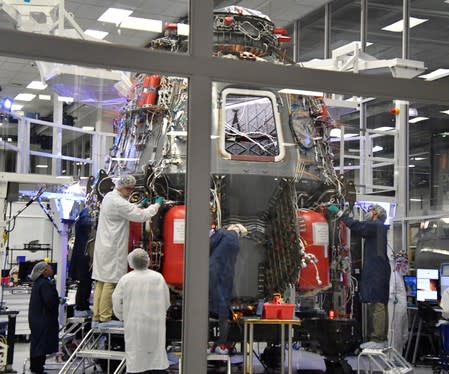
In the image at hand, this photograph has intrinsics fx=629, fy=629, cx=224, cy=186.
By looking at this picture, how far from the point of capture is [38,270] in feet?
13.1

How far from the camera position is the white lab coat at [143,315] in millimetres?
4367

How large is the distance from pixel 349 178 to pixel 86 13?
2510 millimetres

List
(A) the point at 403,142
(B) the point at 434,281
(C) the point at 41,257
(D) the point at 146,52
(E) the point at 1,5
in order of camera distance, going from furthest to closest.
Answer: (B) the point at 434,281, (A) the point at 403,142, (C) the point at 41,257, (E) the point at 1,5, (D) the point at 146,52

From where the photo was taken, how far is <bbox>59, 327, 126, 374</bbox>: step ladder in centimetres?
428

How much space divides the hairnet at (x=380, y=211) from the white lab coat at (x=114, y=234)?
5.69 feet

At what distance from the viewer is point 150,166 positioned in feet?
16.9

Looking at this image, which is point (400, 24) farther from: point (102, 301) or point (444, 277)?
point (102, 301)

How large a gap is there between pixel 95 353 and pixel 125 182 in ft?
4.30

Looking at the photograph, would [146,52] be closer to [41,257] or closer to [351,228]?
[41,257]

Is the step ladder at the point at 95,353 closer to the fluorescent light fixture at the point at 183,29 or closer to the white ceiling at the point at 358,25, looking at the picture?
the white ceiling at the point at 358,25

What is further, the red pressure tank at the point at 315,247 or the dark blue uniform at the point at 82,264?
the red pressure tank at the point at 315,247

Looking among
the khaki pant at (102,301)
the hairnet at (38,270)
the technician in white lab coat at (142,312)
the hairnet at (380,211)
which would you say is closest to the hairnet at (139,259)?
the technician in white lab coat at (142,312)

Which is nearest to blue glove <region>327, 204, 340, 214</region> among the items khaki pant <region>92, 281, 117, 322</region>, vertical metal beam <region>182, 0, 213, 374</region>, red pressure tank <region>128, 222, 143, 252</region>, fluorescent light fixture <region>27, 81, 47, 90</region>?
red pressure tank <region>128, 222, 143, 252</region>

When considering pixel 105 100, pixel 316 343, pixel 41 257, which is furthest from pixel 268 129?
pixel 41 257
